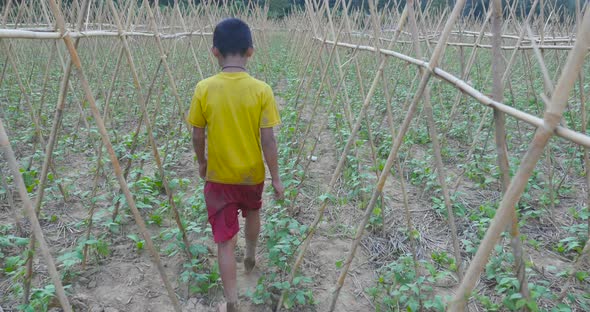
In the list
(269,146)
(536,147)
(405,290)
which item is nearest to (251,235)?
(269,146)

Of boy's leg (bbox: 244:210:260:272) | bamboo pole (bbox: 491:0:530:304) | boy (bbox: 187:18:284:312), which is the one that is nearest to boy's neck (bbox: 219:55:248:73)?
boy (bbox: 187:18:284:312)

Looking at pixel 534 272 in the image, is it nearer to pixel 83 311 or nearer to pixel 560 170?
pixel 560 170

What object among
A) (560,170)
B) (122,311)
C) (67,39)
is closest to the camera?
(67,39)

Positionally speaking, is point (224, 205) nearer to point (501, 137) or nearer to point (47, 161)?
point (47, 161)

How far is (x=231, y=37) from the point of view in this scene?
5.36ft

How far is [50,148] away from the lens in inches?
61.7

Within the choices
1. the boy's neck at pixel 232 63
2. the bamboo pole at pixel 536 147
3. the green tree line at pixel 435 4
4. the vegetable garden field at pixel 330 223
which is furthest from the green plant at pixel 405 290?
the green tree line at pixel 435 4

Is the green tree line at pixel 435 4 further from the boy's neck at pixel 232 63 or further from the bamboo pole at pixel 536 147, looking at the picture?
the bamboo pole at pixel 536 147

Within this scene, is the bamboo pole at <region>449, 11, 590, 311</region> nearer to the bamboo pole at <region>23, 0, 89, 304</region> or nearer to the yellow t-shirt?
the yellow t-shirt

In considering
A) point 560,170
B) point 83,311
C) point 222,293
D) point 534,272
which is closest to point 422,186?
point 534,272

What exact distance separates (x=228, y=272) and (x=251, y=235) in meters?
0.31

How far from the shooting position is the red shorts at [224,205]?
1.80 metres

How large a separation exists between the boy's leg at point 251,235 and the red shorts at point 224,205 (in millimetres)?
147

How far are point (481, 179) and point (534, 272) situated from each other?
1257mm
